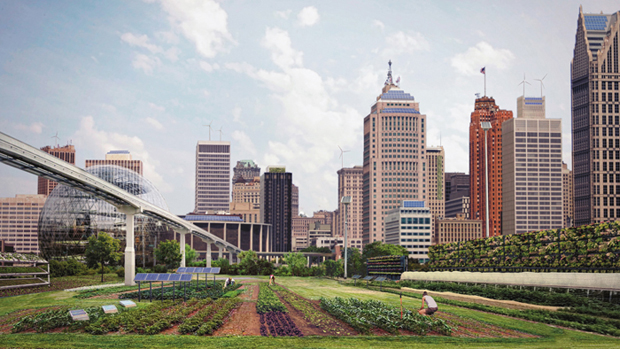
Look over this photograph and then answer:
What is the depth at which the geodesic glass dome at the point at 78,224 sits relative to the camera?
11006 cm

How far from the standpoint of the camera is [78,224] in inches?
4471

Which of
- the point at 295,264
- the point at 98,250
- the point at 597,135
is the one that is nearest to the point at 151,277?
the point at 98,250

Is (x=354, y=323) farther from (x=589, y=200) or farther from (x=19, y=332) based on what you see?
(x=589, y=200)

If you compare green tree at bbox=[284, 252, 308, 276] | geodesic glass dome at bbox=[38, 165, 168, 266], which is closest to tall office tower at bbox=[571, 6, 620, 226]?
green tree at bbox=[284, 252, 308, 276]

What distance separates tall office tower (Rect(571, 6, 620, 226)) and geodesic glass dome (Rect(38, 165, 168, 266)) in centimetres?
14139

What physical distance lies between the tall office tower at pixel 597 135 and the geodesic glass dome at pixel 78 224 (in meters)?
141

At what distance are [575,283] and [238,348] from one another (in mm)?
→ 29032

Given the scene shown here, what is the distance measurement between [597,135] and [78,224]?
544ft

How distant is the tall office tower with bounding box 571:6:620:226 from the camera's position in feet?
595

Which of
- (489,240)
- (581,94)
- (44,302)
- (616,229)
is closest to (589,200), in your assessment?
(581,94)

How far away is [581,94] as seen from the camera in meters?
192

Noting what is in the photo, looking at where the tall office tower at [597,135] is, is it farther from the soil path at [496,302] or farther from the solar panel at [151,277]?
the solar panel at [151,277]

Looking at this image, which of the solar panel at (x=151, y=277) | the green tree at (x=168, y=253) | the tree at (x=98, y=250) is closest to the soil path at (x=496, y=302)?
the solar panel at (x=151, y=277)

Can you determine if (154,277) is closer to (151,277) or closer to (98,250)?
(151,277)
